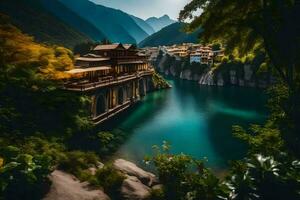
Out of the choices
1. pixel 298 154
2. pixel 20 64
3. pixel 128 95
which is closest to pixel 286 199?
pixel 298 154

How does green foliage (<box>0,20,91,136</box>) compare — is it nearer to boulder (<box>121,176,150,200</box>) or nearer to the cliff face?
boulder (<box>121,176,150,200</box>)

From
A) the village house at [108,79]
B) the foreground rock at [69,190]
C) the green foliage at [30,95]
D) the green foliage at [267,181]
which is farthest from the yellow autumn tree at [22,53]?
the green foliage at [267,181]

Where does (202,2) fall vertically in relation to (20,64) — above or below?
above

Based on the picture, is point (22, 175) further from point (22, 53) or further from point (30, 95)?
point (22, 53)

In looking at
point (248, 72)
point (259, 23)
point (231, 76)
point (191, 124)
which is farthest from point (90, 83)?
point (231, 76)

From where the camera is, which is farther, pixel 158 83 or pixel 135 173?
pixel 158 83

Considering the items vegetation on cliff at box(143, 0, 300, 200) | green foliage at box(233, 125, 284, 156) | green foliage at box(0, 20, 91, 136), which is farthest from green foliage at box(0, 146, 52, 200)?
green foliage at box(233, 125, 284, 156)

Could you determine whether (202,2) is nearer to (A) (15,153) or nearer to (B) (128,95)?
(A) (15,153)
